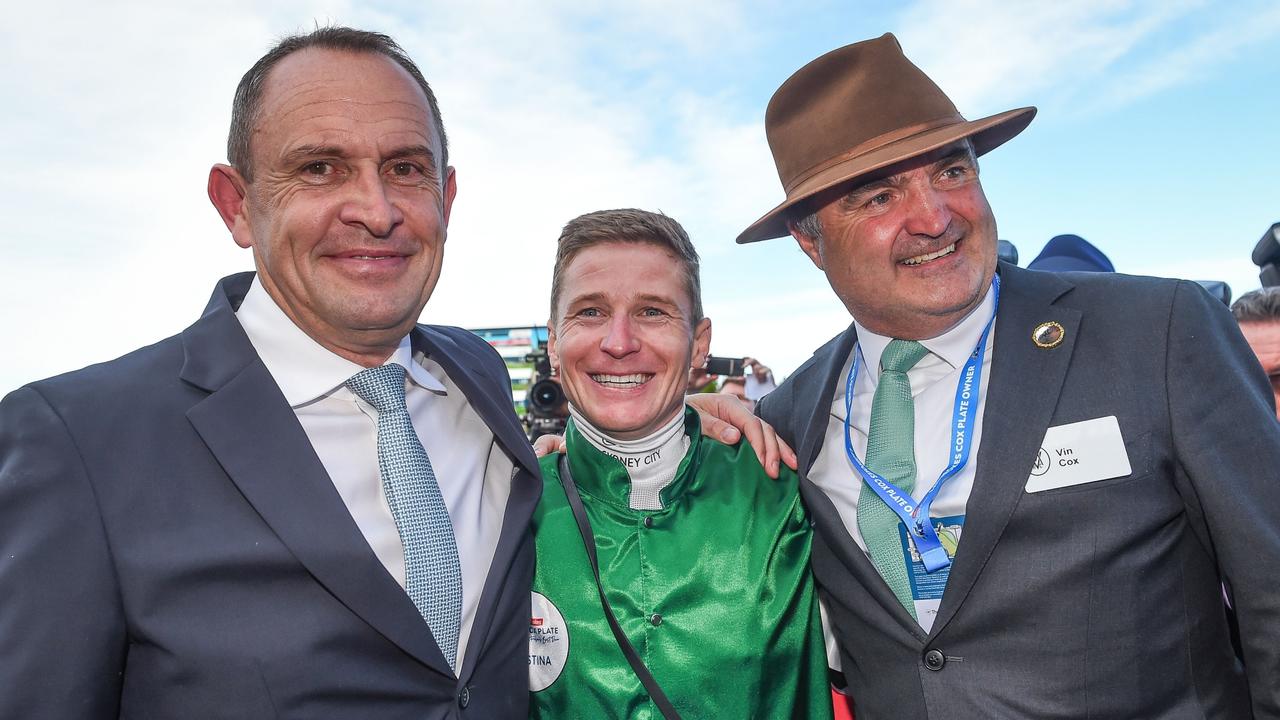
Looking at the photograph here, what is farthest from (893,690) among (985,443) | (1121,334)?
(1121,334)

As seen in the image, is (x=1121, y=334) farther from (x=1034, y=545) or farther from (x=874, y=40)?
(x=874, y=40)

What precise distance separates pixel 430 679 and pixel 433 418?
2.68 ft

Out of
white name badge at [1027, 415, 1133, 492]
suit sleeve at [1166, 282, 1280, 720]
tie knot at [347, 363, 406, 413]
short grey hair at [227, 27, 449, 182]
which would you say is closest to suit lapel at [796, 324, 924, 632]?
white name badge at [1027, 415, 1133, 492]

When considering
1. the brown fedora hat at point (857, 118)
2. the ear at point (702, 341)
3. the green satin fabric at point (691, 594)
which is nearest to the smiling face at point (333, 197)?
the green satin fabric at point (691, 594)

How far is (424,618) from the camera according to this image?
200 centimetres

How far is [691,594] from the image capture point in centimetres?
255

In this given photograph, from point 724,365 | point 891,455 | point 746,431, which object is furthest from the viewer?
point 724,365

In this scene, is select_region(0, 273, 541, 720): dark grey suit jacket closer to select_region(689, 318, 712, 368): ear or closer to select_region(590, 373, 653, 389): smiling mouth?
select_region(590, 373, 653, 389): smiling mouth

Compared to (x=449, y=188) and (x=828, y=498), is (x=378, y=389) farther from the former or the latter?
(x=828, y=498)

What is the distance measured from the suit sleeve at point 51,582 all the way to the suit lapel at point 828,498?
6.05 feet

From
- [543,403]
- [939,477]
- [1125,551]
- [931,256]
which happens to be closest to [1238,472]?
[1125,551]

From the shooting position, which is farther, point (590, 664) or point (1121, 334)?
point (590, 664)

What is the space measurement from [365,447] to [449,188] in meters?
0.94

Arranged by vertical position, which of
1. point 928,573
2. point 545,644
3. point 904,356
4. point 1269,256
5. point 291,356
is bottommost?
point 545,644
